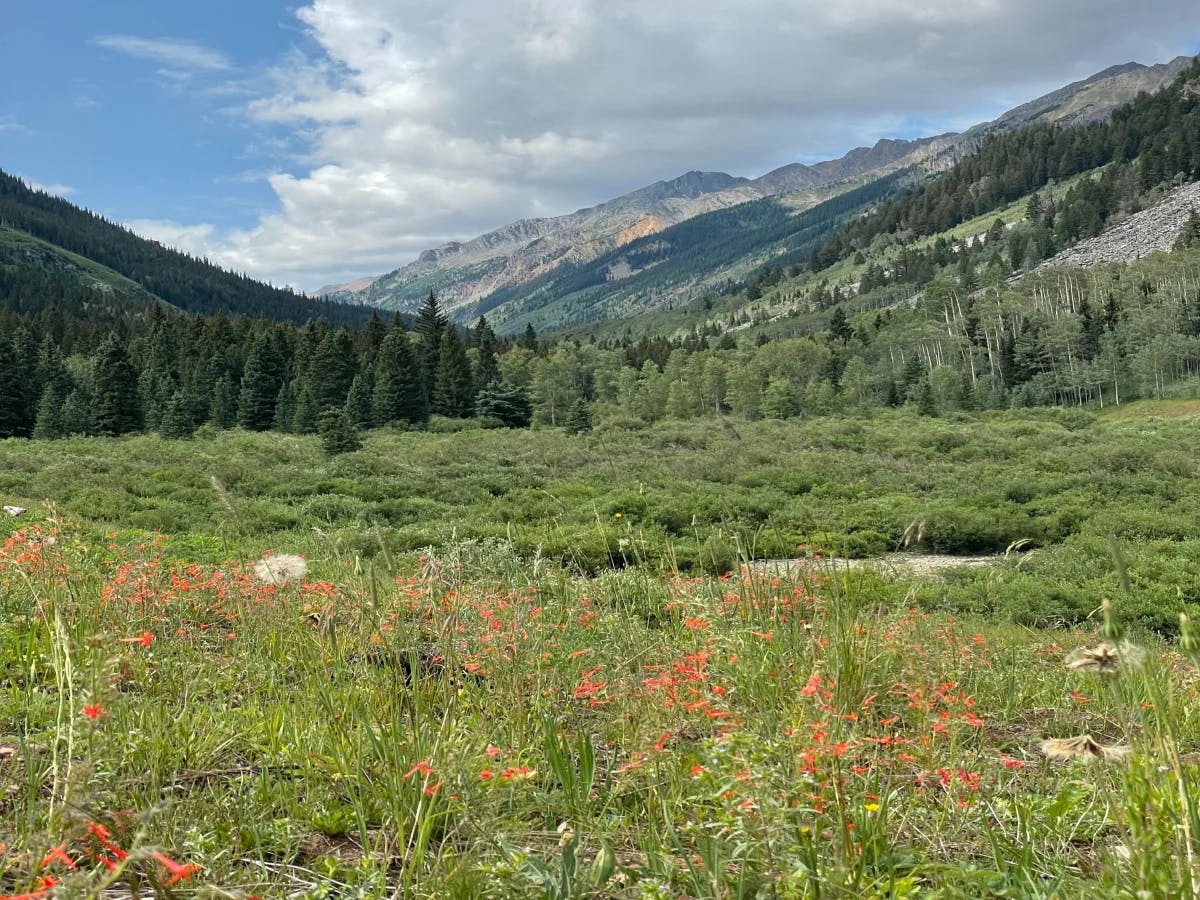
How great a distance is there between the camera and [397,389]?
57.5 metres

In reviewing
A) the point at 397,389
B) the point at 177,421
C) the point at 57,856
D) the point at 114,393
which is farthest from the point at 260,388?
the point at 57,856

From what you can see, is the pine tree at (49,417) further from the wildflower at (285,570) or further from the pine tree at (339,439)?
the wildflower at (285,570)

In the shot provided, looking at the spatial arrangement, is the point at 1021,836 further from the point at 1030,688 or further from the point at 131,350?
the point at 131,350

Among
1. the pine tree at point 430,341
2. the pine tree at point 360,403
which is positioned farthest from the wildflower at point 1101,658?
the pine tree at point 430,341

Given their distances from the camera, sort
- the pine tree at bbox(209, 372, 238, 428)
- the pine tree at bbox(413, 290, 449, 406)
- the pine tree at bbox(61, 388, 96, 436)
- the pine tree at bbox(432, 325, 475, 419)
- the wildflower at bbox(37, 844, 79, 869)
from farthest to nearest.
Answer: the pine tree at bbox(413, 290, 449, 406)
the pine tree at bbox(432, 325, 475, 419)
the pine tree at bbox(209, 372, 238, 428)
the pine tree at bbox(61, 388, 96, 436)
the wildflower at bbox(37, 844, 79, 869)

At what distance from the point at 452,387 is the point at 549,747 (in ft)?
206

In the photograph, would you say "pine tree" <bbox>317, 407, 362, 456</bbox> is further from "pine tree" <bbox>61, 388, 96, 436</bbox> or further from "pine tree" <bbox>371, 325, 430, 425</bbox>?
"pine tree" <bbox>61, 388, 96, 436</bbox>

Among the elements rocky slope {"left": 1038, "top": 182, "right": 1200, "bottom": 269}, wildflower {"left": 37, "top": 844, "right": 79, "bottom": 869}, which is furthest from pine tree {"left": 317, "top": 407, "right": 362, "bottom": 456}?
rocky slope {"left": 1038, "top": 182, "right": 1200, "bottom": 269}

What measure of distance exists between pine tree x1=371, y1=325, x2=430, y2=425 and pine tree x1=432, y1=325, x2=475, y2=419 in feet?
10.2

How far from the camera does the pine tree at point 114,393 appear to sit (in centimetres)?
5322

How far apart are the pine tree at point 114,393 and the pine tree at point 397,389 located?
54.5ft

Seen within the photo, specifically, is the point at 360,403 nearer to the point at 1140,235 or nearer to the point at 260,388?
the point at 260,388

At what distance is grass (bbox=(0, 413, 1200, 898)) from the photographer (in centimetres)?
195

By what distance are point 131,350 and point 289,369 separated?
1792 centimetres
